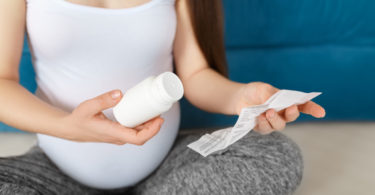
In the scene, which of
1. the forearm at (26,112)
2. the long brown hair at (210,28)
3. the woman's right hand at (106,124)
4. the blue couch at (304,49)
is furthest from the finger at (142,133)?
the blue couch at (304,49)

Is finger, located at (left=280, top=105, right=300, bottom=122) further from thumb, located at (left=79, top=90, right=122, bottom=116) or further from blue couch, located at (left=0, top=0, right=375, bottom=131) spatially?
blue couch, located at (left=0, top=0, right=375, bottom=131)

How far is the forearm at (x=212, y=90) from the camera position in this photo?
2.08 ft

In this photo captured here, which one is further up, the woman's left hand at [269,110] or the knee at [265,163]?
the woman's left hand at [269,110]

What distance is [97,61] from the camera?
61cm

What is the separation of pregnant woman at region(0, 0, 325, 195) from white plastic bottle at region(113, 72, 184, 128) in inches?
2.5

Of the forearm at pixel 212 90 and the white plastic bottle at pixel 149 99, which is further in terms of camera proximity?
the forearm at pixel 212 90

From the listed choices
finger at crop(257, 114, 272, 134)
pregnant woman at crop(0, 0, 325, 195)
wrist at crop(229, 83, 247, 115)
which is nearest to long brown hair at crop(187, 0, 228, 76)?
pregnant woman at crop(0, 0, 325, 195)

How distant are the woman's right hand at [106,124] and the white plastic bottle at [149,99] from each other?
0.03 ft

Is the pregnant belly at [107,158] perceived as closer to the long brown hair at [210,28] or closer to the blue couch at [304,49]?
the long brown hair at [210,28]

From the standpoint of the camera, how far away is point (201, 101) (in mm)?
705

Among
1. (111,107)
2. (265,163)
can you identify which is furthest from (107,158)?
(265,163)

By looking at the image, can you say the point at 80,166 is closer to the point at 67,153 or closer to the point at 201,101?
the point at 67,153

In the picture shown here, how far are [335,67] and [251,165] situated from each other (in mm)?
477

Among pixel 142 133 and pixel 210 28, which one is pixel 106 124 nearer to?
pixel 142 133
